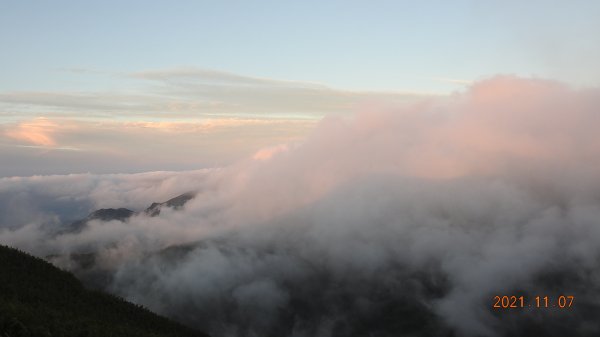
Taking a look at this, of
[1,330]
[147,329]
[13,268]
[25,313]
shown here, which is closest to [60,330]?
[25,313]

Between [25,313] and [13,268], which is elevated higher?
[25,313]

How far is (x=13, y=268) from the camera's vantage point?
651 feet

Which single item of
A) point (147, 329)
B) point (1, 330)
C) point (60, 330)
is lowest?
point (147, 329)

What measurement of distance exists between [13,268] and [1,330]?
112496mm

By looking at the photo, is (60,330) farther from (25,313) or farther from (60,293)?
(60,293)

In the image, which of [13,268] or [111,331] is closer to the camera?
[111,331]

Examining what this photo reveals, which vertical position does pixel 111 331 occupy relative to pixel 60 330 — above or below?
below

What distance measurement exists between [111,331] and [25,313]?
1281 inches

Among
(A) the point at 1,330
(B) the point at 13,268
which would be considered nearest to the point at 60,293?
(B) the point at 13,268

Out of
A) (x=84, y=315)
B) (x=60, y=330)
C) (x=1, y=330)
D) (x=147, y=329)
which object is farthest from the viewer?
(x=147, y=329)

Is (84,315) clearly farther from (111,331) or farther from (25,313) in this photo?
(25,313)

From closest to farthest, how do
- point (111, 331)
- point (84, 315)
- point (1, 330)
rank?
point (1, 330) → point (111, 331) → point (84, 315)

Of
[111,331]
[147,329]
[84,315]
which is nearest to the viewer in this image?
[111,331]

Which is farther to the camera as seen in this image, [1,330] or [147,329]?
[147,329]
